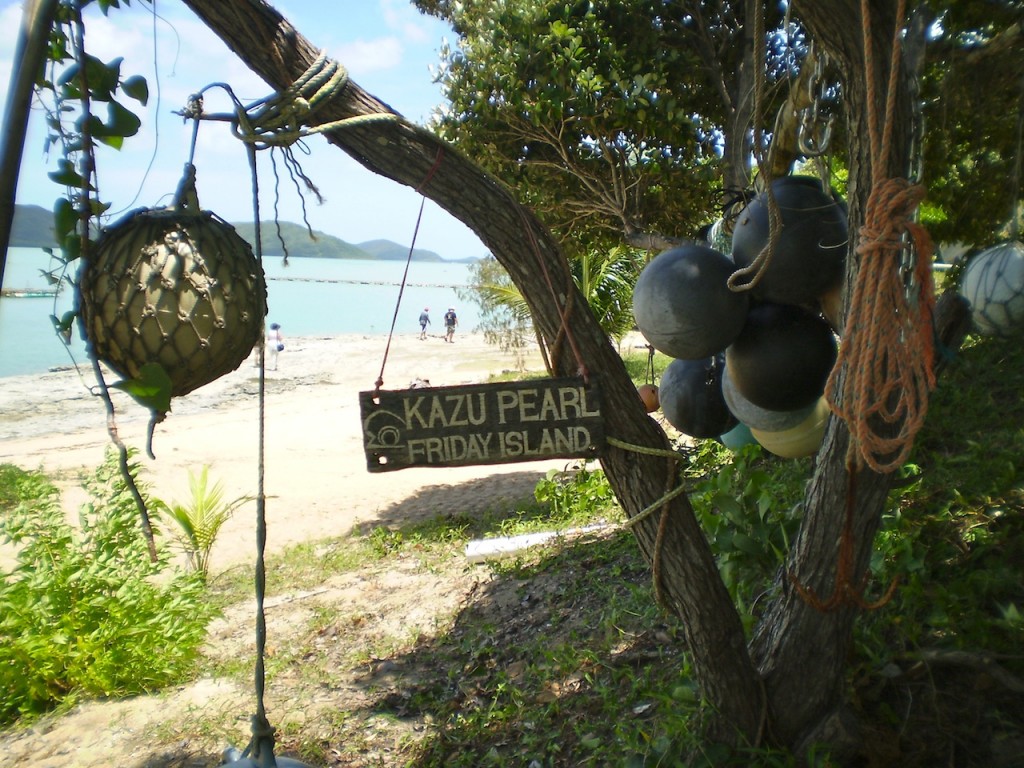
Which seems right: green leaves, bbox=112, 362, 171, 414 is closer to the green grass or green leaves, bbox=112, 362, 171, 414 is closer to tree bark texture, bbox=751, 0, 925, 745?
tree bark texture, bbox=751, 0, 925, 745

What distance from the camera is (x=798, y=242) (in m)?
2.09

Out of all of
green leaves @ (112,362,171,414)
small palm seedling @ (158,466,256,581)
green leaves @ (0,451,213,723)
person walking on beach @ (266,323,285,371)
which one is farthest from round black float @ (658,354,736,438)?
person walking on beach @ (266,323,285,371)

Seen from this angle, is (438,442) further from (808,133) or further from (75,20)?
(808,133)

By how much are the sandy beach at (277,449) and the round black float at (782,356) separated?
158 centimetres

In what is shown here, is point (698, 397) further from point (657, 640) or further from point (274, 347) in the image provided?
point (274, 347)

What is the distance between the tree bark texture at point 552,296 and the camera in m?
1.73

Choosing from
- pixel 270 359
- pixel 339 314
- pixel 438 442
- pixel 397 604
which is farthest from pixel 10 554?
pixel 339 314

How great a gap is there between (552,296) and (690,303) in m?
0.39

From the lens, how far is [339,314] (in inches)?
2016

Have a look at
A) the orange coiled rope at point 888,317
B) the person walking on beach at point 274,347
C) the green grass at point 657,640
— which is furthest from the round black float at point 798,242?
the person walking on beach at point 274,347

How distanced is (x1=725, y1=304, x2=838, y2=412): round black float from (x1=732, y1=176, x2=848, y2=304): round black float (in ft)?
0.18

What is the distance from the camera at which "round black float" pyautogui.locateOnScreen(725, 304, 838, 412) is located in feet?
7.11

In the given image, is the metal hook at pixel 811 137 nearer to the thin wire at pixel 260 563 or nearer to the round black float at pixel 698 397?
the round black float at pixel 698 397

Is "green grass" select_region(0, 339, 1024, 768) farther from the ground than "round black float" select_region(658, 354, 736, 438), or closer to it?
closer to it
